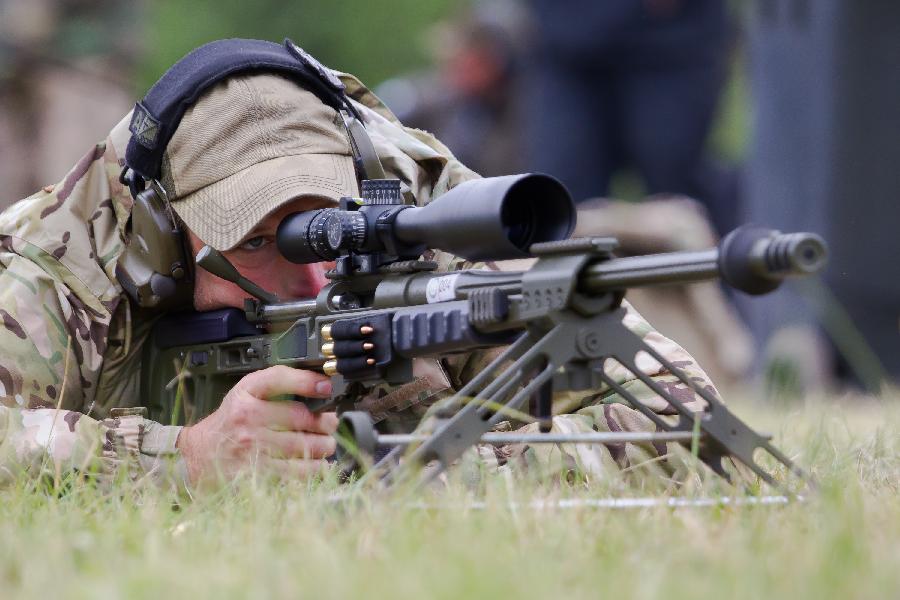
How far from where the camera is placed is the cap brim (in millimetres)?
3398

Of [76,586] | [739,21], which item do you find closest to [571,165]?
[739,21]

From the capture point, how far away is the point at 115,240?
3.71 metres

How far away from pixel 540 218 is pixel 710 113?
6994 millimetres

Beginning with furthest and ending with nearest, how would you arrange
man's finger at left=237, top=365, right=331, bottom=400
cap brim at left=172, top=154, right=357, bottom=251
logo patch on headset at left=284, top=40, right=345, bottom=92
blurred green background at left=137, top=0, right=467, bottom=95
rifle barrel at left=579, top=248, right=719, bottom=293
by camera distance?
blurred green background at left=137, top=0, right=467, bottom=95, logo patch on headset at left=284, top=40, right=345, bottom=92, cap brim at left=172, top=154, right=357, bottom=251, man's finger at left=237, top=365, right=331, bottom=400, rifle barrel at left=579, top=248, right=719, bottom=293

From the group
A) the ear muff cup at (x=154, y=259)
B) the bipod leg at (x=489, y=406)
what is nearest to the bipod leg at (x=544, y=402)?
the bipod leg at (x=489, y=406)

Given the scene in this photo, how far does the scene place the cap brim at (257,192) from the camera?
3.40 m

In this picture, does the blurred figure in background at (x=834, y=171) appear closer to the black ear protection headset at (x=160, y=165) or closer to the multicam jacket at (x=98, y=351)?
the multicam jacket at (x=98, y=351)

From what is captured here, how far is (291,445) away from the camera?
319 cm

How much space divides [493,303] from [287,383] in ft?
2.15

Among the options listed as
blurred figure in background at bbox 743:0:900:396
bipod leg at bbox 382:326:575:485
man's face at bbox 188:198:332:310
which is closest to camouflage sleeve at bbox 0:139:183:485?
man's face at bbox 188:198:332:310

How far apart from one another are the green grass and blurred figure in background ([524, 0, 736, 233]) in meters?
6.67

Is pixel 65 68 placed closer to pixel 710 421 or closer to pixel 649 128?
pixel 649 128

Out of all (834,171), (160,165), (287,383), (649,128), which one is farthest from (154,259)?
(649,128)

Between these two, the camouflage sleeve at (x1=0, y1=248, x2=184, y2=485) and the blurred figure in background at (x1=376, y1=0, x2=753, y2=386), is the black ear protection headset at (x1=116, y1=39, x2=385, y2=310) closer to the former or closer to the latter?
the camouflage sleeve at (x1=0, y1=248, x2=184, y2=485)
